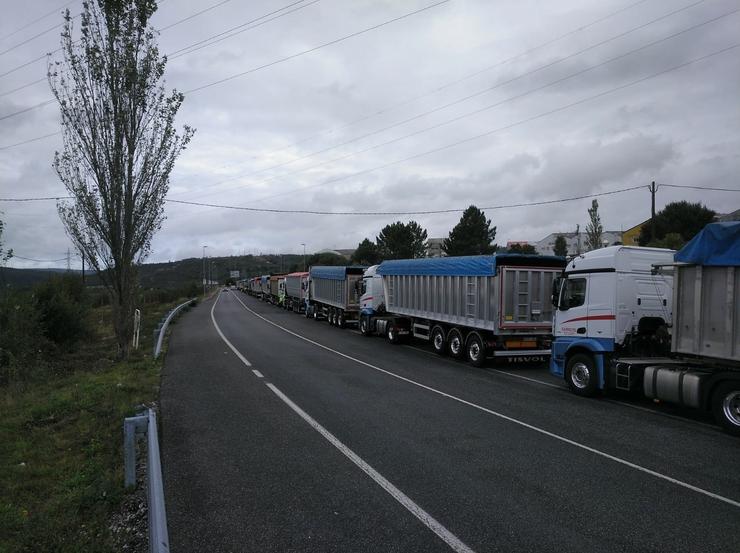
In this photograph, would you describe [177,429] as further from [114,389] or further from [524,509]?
[524,509]

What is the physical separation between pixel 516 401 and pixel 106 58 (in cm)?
1356

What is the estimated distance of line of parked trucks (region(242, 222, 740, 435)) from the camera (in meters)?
8.24

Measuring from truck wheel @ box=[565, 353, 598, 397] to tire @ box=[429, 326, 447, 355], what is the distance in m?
6.24

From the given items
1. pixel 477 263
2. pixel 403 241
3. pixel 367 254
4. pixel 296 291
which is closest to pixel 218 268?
pixel 367 254

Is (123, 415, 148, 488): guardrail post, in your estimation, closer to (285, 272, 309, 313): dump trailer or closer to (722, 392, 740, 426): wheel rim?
(722, 392, 740, 426): wheel rim

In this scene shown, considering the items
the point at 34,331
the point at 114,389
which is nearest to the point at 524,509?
the point at 114,389

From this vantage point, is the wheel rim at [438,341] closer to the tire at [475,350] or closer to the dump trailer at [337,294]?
the tire at [475,350]

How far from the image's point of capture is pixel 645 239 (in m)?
53.9

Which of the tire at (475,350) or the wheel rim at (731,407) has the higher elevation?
the wheel rim at (731,407)

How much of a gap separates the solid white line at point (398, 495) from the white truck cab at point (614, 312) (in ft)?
19.1

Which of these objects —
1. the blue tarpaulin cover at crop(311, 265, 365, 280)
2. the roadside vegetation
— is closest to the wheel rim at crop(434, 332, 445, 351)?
the roadside vegetation

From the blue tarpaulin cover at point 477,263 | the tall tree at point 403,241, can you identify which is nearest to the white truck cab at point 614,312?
the blue tarpaulin cover at point 477,263

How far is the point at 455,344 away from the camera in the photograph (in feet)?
54.2

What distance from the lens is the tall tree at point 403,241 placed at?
75.8 m
